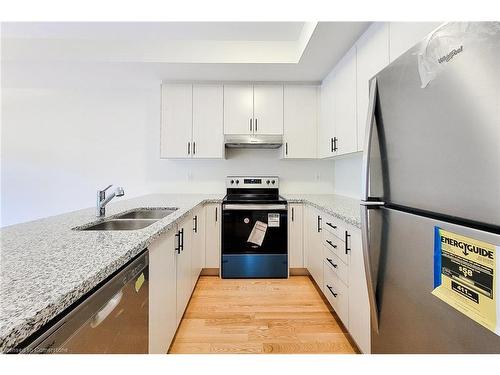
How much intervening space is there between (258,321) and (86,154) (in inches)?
120

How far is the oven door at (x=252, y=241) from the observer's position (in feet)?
8.41

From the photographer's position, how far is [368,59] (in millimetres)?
1736

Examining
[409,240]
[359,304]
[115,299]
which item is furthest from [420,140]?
[115,299]

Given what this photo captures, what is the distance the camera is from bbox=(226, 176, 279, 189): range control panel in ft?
10.1

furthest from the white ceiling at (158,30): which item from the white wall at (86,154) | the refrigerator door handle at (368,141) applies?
the refrigerator door handle at (368,141)

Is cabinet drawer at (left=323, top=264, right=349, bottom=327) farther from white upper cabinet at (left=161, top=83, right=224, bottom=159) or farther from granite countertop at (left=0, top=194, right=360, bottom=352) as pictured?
white upper cabinet at (left=161, top=83, right=224, bottom=159)

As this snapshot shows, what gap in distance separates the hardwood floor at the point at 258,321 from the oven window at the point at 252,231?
14.2 inches

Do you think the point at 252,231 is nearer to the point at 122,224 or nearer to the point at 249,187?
the point at 249,187

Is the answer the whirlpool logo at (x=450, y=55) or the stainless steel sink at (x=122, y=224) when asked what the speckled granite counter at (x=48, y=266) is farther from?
the whirlpool logo at (x=450, y=55)

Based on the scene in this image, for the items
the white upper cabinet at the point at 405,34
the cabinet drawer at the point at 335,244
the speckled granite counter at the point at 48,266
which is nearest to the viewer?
the speckled granite counter at the point at 48,266

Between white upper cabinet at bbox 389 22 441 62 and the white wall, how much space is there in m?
1.90

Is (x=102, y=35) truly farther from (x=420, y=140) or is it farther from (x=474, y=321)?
(x=474, y=321)

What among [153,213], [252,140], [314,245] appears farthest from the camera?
[252,140]

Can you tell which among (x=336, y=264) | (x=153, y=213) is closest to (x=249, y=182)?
(x=153, y=213)
